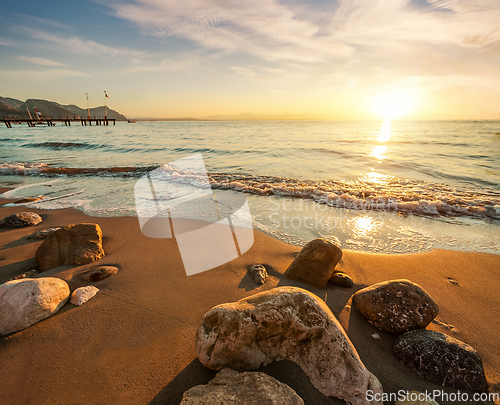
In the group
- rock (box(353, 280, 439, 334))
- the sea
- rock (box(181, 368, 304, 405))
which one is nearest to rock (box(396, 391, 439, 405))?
rock (box(353, 280, 439, 334))

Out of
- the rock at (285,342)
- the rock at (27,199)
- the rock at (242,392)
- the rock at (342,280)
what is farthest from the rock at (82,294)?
the rock at (27,199)

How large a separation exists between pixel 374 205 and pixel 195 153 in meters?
12.4

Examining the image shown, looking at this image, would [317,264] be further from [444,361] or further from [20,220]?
[20,220]

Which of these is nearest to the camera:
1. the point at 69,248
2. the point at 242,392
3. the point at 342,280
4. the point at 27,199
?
the point at 242,392

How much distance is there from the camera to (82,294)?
2463mm

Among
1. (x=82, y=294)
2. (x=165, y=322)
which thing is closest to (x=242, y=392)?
(x=165, y=322)

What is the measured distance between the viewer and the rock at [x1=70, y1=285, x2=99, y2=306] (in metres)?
2.41

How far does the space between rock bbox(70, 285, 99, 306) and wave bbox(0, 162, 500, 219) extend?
5.07 meters

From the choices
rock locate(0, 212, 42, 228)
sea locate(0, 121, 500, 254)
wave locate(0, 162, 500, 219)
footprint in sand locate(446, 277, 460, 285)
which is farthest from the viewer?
wave locate(0, 162, 500, 219)

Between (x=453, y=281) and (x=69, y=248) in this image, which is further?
(x=69, y=248)

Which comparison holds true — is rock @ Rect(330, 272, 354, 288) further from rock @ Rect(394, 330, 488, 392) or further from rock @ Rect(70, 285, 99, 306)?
rock @ Rect(70, 285, 99, 306)

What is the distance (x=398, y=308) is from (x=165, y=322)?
2.25 metres

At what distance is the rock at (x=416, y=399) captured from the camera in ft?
5.00

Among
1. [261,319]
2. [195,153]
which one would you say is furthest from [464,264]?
[195,153]
